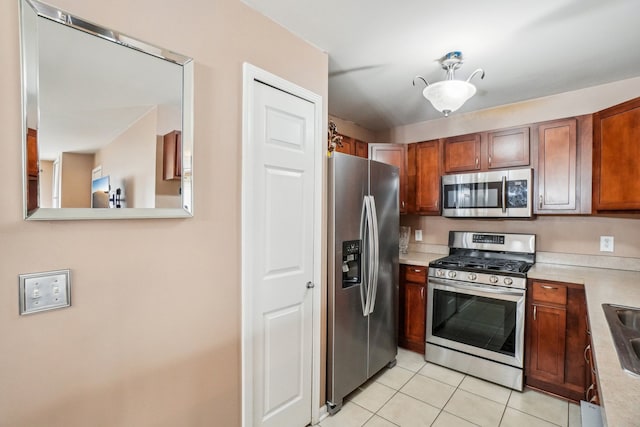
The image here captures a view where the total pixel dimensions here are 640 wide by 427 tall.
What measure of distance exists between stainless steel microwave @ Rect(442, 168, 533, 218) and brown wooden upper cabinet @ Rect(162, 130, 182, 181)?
101 inches

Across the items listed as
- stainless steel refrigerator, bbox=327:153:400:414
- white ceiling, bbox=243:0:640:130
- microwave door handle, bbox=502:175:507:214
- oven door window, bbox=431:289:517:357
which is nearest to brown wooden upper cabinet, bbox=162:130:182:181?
white ceiling, bbox=243:0:640:130

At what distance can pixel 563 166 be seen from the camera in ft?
8.11

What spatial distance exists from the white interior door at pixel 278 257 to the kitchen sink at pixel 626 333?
4.77ft

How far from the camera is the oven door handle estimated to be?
235 centimetres

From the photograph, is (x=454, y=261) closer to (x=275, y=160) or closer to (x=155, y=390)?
(x=275, y=160)

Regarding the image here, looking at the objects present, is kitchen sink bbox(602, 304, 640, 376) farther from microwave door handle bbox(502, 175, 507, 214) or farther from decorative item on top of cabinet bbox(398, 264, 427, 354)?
decorative item on top of cabinet bbox(398, 264, 427, 354)

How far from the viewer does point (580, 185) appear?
7.91 feet

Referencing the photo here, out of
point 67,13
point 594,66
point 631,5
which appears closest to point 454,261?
point 594,66

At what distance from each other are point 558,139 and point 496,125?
25.2 inches

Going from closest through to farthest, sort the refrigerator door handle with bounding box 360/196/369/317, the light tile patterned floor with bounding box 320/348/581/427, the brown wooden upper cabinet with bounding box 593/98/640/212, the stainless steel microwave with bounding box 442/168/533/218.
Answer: the brown wooden upper cabinet with bounding box 593/98/640/212, the light tile patterned floor with bounding box 320/348/581/427, the refrigerator door handle with bounding box 360/196/369/317, the stainless steel microwave with bounding box 442/168/533/218

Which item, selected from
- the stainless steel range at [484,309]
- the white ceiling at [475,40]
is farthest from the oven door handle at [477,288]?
the white ceiling at [475,40]

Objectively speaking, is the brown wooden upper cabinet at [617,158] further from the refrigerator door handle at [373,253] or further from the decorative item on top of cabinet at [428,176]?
the refrigerator door handle at [373,253]

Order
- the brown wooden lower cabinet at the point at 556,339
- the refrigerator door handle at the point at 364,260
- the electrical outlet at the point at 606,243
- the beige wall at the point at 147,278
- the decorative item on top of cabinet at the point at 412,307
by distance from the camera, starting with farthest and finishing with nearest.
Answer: the decorative item on top of cabinet at the point at 412,307 < the electrical outlet at the point at 606,243 < the refrigerator door handle at the point at 364,260 < the brown wooden lower cabinet at the point at 556,339 < the beige wall at the point at 147,278

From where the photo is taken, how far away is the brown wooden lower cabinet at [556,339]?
215 cm
